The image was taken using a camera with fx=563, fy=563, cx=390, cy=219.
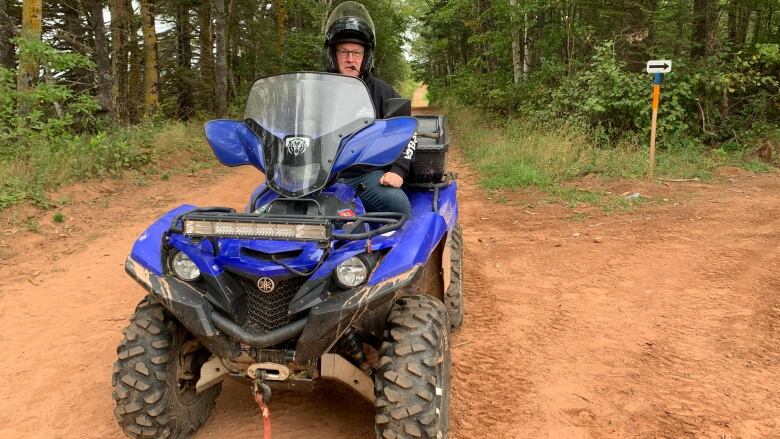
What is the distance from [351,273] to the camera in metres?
2.40

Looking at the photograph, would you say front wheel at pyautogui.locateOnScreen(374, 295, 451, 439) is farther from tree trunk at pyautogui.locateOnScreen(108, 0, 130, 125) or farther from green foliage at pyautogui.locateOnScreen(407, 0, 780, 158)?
tree trunk at pyautogui.locateOnScreen(108, 0, 130, 125)

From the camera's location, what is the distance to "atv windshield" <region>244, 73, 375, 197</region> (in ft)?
9.46

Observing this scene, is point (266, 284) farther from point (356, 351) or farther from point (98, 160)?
point (98, 160)

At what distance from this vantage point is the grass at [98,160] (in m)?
7.07

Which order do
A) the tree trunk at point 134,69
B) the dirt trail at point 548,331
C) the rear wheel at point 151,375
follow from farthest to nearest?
the tree trunk at point 134,69 < the dirt trail at point 548,331 < the rear wheel at point 151,375

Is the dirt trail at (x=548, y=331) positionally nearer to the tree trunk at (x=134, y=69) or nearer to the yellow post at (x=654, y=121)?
the yellow post at (x=654, y=121)

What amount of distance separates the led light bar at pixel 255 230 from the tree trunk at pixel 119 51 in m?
11.8

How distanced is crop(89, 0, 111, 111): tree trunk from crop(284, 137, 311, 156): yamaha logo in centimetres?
1085

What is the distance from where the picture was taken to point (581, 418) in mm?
2994

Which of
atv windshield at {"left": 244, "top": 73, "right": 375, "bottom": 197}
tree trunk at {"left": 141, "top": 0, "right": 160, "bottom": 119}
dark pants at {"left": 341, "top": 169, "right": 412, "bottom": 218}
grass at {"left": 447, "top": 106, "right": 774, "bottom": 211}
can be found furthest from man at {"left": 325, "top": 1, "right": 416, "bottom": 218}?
tree trunk at {"left": 141, "top": 0, "right": 160, "bottom": 119}

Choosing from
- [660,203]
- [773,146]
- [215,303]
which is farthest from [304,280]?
[773,146]

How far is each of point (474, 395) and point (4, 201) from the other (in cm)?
616

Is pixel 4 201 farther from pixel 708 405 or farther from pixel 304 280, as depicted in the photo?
pixel 708 405

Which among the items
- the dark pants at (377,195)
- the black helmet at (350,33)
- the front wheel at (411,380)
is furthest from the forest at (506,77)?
the front wheel at (411,380)
